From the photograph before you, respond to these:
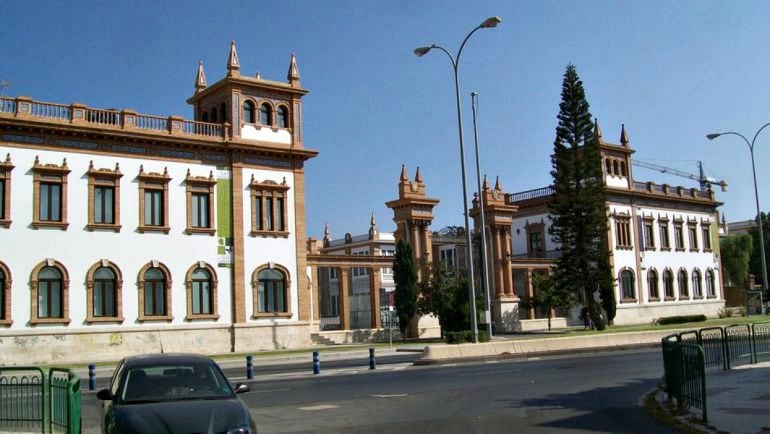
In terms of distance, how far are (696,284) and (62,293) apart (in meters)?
57.1

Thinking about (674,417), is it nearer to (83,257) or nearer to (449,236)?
(83,257)

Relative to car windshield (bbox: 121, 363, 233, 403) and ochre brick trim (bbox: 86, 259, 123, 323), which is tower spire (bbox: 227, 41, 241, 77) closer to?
ochre brick trim (bbox: 86, 259, 123, 323)

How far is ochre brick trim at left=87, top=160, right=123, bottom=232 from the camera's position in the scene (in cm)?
3794

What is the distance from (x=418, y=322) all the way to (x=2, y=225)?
25255 millimetres

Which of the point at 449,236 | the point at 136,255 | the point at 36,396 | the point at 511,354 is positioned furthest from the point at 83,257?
the point at 449,236

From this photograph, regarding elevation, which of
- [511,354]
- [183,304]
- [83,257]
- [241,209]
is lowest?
[511,354]

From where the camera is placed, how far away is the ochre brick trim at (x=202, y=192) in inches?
1610

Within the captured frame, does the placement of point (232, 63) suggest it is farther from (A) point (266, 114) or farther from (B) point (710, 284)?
(B) point (710, 284)

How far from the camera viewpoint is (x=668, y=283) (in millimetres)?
69188

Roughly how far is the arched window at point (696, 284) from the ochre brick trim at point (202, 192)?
4877 centimetres

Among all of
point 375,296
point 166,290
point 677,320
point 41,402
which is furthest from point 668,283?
point 41,402

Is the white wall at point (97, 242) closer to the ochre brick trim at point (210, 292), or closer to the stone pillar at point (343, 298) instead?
the ochre brick trim at point (210, 292)

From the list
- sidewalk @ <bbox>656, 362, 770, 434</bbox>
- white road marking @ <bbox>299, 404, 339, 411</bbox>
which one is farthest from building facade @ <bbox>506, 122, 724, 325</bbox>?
white road marking @ <bbox>299, 404, 339, 411</bbox>

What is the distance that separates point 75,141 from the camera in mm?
37750
